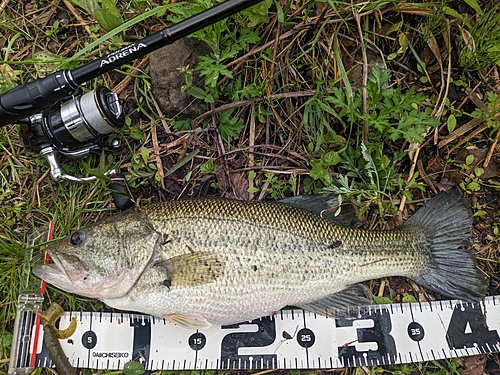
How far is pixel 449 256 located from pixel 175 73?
2.64m

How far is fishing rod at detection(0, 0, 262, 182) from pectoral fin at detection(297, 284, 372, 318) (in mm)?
2018

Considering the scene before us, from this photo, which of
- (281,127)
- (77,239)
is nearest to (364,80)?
(281,127)

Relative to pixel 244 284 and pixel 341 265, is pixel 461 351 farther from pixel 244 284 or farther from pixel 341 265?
pixel 244 284

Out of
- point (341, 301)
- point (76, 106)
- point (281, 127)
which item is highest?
point (281, 127)

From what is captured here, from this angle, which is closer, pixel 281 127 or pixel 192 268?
pixel 192 268

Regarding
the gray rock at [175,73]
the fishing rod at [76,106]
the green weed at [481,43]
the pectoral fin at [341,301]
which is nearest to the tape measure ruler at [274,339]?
the pectoral fin at [341,301]

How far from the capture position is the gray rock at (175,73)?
3273 mm

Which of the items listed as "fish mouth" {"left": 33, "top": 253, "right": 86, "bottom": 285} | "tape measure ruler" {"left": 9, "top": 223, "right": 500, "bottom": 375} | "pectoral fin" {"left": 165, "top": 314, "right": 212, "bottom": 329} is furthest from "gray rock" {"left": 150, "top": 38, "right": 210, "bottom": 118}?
"tape measure ruler" {"left": 9, "top": 223, "right": 500, "bottom": 375}

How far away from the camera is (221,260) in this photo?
9.17ft

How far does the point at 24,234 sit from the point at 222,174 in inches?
69.2

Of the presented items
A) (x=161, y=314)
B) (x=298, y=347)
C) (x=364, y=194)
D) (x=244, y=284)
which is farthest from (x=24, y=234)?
(x=364, y=194)

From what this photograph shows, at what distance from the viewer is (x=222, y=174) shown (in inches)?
134

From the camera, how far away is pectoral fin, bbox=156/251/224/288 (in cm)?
276

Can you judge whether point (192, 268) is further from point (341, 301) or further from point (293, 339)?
point (341, 301)
